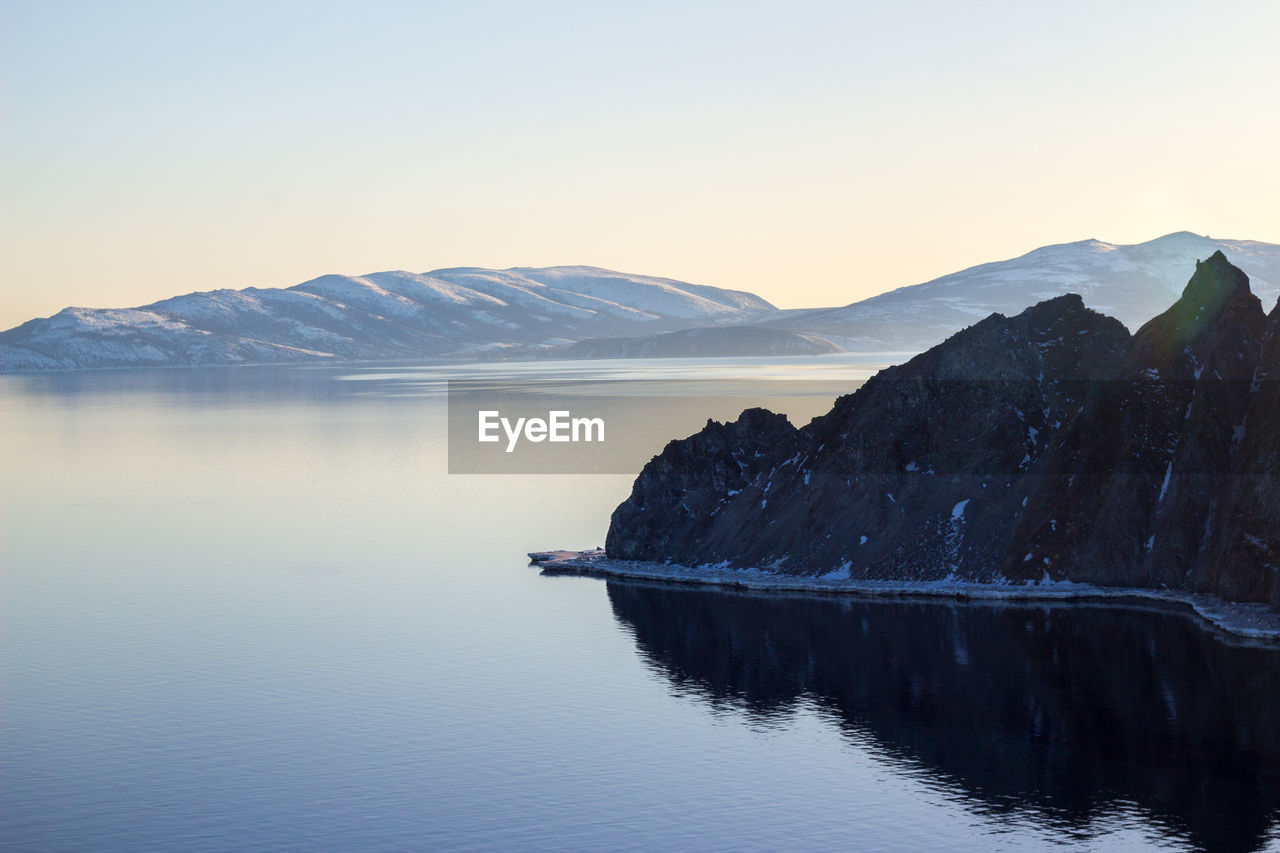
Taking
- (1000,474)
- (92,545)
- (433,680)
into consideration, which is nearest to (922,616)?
(1000,474)

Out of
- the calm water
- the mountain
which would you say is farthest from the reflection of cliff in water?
the mountain

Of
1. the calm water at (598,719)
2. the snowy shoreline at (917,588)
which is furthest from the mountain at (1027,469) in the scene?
the calm water at (598,719)

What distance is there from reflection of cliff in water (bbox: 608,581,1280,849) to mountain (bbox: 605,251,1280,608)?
7.81 meters

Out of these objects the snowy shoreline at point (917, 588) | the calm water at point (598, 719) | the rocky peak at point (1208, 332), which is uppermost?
the rocky peak at point (1208, 332)

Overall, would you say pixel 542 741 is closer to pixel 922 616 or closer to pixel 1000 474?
pixel 922 616

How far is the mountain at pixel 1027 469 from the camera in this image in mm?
110188

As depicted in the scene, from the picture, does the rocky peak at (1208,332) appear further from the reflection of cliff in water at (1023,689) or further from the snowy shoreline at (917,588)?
the reflection of cliff in water at (1023,689)

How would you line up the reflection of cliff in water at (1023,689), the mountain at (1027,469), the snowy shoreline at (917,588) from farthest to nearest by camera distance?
the mountain at (1027,469) < the snowy shoreline at (917,588) < the reflection of cliff in water at (1023,689)

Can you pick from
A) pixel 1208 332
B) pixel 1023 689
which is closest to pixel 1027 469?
pixel 1208 332

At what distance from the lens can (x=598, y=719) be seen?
3221 inches

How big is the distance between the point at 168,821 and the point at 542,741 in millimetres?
20465

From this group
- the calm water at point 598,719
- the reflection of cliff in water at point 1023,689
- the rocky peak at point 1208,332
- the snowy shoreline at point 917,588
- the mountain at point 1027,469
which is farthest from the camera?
the rocky peak at point 1208,332

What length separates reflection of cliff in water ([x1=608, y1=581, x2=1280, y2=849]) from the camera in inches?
2638

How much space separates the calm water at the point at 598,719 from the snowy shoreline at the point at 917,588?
102 inches
